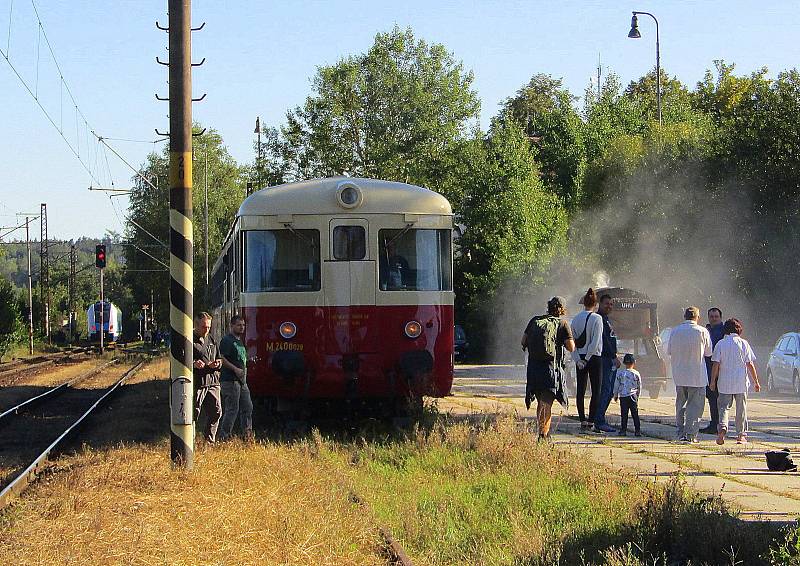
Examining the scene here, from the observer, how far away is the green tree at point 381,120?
5756 centimetres

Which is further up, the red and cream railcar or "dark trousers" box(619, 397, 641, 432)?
the red and cream railcar

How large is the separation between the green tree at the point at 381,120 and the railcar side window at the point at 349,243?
41.4 metres

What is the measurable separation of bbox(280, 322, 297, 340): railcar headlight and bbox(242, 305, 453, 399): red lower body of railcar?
5cm

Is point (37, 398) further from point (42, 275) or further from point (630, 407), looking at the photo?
point (42, 275)

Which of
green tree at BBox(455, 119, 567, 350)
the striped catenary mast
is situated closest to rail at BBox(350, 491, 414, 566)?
Result: the striped catenary mast

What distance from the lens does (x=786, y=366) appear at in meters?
26.9

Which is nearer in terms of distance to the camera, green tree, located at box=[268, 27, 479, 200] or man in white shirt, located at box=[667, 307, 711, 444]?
man in white shirt, located at box=[667, 307, 711, 444]

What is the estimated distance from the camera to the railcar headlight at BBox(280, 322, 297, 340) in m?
15.1

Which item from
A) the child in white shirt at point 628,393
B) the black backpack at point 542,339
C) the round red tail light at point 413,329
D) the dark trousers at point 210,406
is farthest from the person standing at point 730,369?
the dark trousers at point 210,406

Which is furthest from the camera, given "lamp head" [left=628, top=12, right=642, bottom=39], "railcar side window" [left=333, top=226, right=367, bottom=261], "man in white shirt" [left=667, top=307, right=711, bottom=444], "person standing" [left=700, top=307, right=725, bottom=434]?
"lamp head" [left=628, top=12, right=642, bottom=39]

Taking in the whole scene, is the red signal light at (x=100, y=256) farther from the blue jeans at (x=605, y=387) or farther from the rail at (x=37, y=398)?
the blue jeans at (x=605, y=387)

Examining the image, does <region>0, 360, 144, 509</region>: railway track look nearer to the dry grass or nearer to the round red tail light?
the dry grass

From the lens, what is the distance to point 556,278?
44094mm

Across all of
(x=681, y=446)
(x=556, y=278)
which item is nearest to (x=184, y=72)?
(x=681, y=446)
